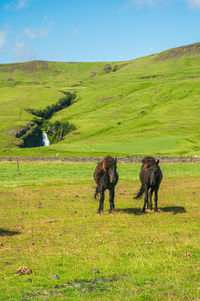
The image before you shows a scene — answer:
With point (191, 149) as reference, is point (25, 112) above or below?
above

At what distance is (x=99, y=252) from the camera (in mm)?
11586

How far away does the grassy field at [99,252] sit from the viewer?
823 cm

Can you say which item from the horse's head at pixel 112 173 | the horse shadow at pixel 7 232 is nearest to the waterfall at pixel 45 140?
the horse's head at pixel 112 173

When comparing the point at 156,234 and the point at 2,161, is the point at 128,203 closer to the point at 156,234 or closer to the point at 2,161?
the point at 156,234

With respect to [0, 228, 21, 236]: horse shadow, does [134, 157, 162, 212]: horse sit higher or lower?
higher

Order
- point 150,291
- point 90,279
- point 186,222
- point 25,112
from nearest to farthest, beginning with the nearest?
point 150,291 → point 90,279 → point 186,222 → point 25,112

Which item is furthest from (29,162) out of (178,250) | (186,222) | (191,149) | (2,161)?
(178,250)

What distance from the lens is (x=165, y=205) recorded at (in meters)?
21.8

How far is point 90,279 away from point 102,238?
4.28 meters

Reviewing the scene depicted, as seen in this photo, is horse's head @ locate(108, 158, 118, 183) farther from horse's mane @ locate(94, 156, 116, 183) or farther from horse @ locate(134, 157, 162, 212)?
horse @ locate(134, 157, 162, 212)

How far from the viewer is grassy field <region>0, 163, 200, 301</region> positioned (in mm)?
8227

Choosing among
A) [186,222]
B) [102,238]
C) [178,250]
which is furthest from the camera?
[186,222]

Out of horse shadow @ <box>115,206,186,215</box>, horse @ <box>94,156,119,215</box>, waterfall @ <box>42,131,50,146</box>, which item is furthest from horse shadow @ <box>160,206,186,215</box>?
waterfall @ <box>42,131,50,146</box>

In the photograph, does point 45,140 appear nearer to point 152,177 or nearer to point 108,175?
point 152,177
